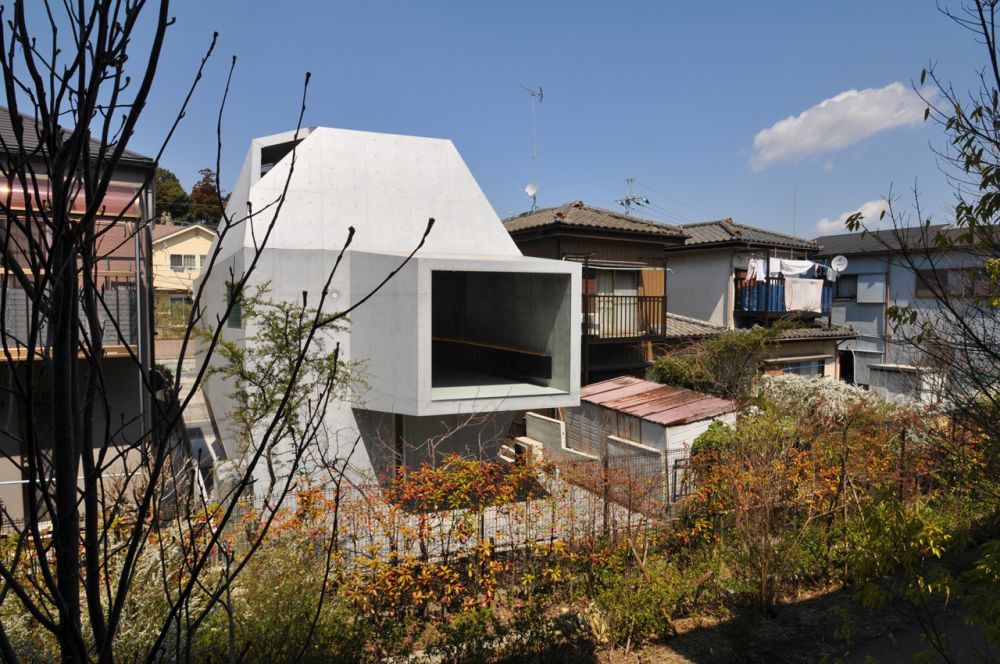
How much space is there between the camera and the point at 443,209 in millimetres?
11680

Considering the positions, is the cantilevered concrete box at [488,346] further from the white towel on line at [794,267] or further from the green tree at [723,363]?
the white towel on line at [794,267]

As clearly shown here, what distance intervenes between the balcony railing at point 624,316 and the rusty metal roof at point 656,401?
2.06m

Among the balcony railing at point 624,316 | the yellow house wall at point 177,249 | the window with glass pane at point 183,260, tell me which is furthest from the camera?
the window with glass pane at point 183,260

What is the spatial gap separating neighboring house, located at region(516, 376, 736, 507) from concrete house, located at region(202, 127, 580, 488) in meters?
1.57

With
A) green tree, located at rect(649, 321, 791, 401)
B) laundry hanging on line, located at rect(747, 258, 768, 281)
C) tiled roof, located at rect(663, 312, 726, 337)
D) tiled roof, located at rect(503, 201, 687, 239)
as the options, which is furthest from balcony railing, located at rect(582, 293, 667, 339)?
laundry hanging on line, located at rect(747, 258, 768, 281)

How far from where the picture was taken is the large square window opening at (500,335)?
396 inches

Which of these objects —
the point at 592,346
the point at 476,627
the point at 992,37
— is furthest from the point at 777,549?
the point at 592,346

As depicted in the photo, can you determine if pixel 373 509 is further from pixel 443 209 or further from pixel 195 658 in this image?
pixel 443 209

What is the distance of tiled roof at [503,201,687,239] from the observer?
51.3ft

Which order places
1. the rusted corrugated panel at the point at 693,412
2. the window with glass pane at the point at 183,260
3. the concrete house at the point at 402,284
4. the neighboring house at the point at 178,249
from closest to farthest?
1. the concrete house at the point at 402,284
2. the rusted corrugated panel at the point at 693,412
3. the neighboring house at the point at 178,249
4. the window with glass pane at the point at 183,260

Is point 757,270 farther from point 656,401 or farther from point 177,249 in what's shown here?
point 177,249

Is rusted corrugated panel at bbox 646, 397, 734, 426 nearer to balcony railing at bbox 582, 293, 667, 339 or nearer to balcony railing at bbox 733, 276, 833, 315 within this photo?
balcony railing at bbox 582, 293, 667, 339

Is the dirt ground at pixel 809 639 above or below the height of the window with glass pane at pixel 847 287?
below

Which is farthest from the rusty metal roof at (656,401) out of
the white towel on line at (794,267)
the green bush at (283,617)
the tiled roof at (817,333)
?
the white towel on line at (794,267)
